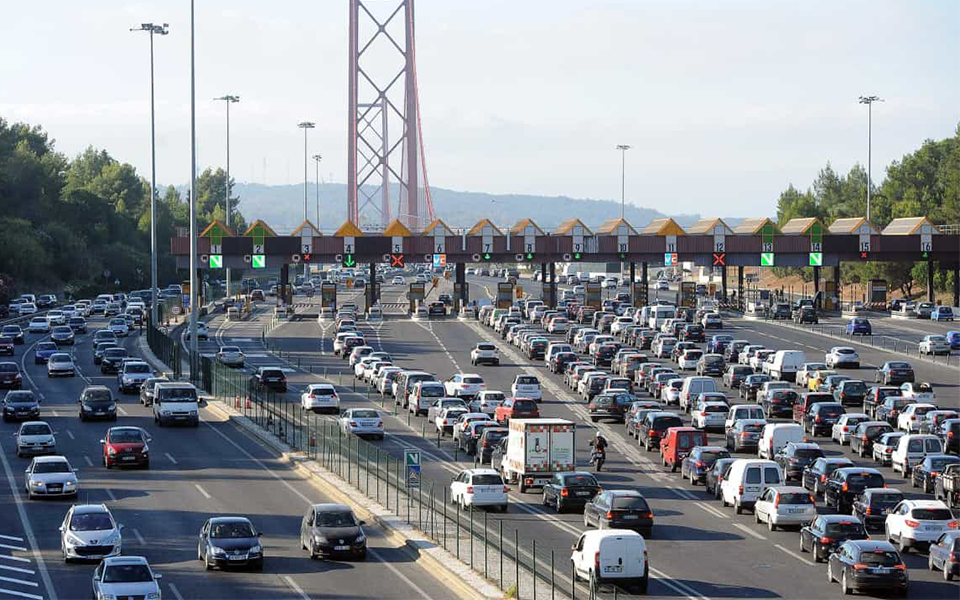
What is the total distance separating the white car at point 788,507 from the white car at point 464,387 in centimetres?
2916

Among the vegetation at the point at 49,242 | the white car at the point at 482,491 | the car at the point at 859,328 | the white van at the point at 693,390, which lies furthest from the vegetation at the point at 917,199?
the white car at the point at 482,491

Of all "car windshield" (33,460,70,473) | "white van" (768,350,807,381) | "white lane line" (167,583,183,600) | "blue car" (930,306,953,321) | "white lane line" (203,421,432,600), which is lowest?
"white lane line" (203,421,432,600)

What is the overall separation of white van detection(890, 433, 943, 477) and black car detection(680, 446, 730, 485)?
595 cm

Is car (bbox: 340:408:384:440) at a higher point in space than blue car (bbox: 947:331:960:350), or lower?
lower

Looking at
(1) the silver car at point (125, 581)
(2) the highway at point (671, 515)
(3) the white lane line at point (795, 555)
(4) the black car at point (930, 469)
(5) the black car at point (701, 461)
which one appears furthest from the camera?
(5) the black car at point (701, 461)

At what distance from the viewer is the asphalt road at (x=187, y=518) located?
105 ft

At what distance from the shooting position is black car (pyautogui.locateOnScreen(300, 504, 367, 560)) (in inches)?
1377

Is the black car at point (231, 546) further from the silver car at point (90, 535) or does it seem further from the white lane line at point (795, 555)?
the white lane line at point (795, 555)

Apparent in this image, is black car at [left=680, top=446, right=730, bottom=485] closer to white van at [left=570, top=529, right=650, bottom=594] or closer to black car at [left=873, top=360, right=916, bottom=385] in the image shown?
white van at [left=570, top=529, right=650, bottom=594]

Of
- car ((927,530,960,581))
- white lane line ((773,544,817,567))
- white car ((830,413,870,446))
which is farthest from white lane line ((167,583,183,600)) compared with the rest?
white car ((830,413,870,446))

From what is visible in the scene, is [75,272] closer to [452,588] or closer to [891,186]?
[891,186]

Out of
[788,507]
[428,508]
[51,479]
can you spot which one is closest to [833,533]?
[788,507]

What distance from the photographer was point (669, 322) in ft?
335

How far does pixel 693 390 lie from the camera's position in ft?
214
